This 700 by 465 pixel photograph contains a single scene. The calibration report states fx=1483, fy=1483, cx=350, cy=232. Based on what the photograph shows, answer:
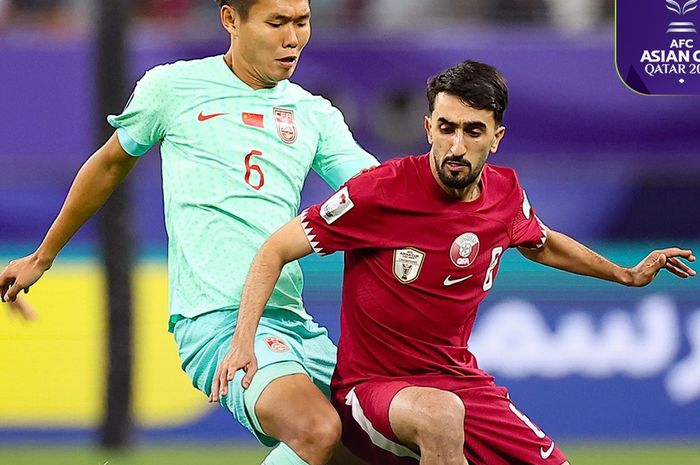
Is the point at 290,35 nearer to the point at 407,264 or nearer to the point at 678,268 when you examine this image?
the point at 407,264

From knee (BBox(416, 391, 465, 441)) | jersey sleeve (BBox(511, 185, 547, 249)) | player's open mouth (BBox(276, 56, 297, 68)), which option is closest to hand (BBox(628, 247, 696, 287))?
jersey sleeve (BBox(511, 185, 547, 249))

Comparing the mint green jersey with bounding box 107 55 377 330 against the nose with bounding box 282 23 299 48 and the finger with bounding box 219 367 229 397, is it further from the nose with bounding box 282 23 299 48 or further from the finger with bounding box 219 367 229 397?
the finger with bounding box 219 367 229 397

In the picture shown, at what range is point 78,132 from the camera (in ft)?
28.7

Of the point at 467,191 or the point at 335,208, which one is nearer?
the point at 335,208

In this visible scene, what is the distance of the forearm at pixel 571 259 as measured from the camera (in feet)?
16.7

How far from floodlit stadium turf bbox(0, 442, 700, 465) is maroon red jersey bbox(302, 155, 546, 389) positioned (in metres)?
3.19

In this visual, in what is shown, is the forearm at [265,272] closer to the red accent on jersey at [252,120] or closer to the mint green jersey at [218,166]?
the mint green jersey at [218,166]

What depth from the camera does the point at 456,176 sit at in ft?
15.0

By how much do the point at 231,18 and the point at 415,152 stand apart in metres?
3.88

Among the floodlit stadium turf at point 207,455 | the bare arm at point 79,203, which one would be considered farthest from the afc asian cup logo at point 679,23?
the bare arm at point 79,203

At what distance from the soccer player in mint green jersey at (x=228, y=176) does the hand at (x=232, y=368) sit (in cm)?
22

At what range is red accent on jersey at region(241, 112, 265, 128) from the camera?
4992 mm

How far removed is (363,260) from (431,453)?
0.69m

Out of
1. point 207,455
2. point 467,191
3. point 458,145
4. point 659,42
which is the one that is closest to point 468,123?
point 458,145
